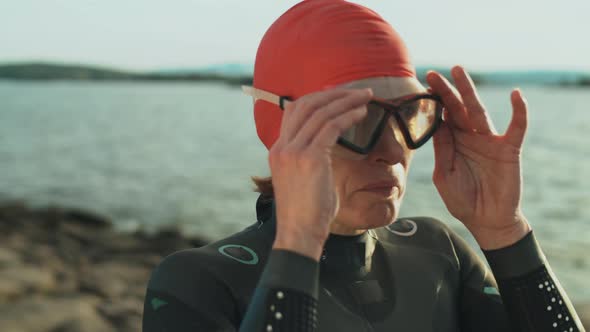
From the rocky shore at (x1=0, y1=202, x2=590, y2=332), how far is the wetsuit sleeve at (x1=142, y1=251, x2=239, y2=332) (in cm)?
492

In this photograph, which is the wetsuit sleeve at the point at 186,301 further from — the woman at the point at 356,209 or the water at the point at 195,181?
the water at the point at 195,181

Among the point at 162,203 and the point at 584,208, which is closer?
the point at 162,203

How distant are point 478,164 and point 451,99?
0.26m

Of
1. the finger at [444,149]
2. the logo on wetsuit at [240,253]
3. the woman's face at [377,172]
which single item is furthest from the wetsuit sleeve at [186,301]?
the finger at [444,149]

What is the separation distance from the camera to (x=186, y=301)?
2.38 metres

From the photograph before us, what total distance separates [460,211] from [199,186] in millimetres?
18307

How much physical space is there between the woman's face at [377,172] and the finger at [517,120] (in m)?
0.32

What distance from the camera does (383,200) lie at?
238 centimetres

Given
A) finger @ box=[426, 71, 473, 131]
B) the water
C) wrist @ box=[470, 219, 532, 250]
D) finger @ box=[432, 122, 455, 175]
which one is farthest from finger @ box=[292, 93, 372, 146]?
the water

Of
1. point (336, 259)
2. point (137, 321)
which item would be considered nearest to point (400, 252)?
point (336, 259)

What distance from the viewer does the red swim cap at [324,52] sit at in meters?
2.38

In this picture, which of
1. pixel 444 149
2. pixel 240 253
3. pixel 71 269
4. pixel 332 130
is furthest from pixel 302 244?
pixel 71 269

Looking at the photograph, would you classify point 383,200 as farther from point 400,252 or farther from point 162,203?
point 162,203

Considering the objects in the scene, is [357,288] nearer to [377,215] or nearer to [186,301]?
[377,215]
